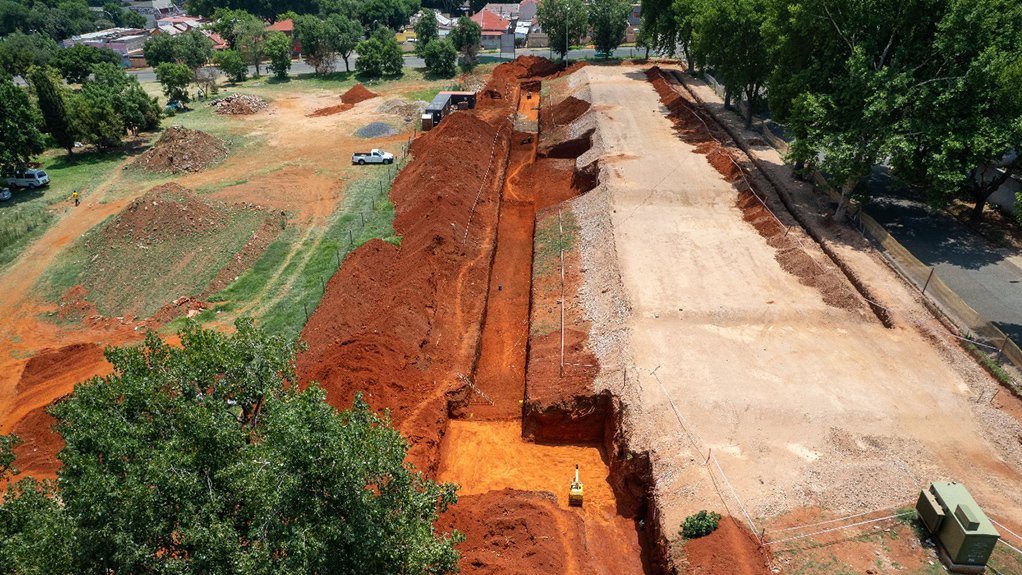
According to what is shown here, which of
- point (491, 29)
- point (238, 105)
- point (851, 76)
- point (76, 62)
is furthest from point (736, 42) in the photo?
point (76, 62)

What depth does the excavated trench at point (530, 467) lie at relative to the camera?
729 inches

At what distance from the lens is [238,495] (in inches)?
463

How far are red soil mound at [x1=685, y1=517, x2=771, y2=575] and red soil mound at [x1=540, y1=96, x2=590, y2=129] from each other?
43306 mm

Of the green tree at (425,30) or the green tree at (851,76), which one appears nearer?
the green tree at (851,76)

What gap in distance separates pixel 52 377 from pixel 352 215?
1879 cm

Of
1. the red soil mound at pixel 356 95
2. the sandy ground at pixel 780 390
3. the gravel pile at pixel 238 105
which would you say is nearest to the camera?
the sandy ground at pixel 780 390

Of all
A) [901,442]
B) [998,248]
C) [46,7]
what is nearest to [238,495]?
[901,442]

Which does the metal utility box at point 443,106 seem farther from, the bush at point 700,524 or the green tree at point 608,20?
the bush at point 700,524

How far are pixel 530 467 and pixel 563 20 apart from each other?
6862 cm

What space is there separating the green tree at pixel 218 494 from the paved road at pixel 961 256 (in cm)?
2680

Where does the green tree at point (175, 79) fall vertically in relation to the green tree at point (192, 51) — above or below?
below

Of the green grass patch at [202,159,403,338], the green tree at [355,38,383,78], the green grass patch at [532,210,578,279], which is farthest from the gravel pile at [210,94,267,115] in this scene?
the green grass patch at [532,210,578,279]

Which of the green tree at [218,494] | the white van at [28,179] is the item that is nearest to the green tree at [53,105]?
the white van at [28,179]

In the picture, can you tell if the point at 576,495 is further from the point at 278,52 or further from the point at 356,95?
the point at 278,52
